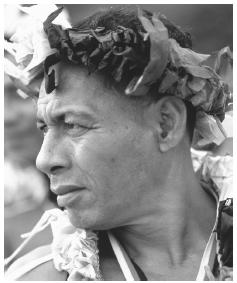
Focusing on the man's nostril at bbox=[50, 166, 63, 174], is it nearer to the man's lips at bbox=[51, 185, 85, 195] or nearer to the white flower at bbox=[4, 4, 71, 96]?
the man's lips at bbox=[51, 185, 85, 195]

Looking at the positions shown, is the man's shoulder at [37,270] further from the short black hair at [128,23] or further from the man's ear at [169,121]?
the short black hair at [128,23]

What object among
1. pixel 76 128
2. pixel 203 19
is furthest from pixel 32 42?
pixel 203 19

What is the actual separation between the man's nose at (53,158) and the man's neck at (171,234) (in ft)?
1.20

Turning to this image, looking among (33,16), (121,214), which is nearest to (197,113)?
(121,214)

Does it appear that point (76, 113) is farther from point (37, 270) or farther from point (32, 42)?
point (37, 270)

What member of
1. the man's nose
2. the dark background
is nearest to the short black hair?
the man's nose

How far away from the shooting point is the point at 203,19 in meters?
4.73

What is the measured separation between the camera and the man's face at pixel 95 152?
2162 millimetres

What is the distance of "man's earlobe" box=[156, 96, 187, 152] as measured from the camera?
231 centimetres

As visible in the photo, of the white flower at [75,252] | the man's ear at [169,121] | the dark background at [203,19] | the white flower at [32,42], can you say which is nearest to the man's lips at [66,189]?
the white flower at [75,252]

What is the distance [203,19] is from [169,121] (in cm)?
259

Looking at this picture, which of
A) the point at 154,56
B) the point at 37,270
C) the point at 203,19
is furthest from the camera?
the point at 203,19

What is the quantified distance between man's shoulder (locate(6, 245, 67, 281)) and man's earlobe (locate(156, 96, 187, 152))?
24.6 inches
